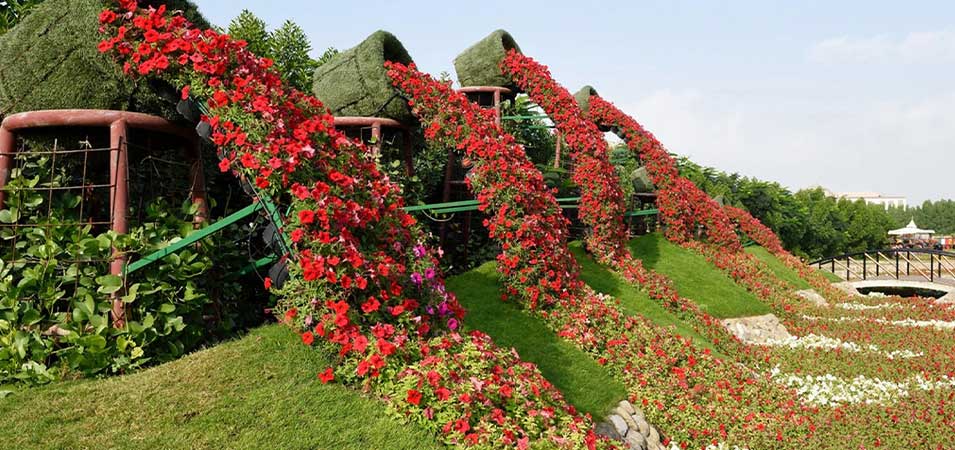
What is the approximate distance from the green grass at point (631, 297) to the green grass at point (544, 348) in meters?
1.97

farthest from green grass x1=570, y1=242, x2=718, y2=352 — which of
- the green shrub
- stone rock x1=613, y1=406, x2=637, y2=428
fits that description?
the green shrub

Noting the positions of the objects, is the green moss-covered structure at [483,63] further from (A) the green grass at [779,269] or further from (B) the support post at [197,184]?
(A) the green grass at [779,269]

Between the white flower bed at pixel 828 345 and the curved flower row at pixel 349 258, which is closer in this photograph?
the curved flower row at pixel 349 258

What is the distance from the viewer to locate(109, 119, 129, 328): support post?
5070 mm

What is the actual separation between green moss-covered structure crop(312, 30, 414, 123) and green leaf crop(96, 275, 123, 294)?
3.76 meters

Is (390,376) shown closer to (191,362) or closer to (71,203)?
(191,362)

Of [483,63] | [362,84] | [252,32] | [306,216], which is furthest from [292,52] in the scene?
[306,216]

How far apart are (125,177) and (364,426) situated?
289 cm

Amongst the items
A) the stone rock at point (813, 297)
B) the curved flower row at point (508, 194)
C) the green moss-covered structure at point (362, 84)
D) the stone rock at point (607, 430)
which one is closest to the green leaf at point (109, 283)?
the green moss-covered structure at point (362, 84)

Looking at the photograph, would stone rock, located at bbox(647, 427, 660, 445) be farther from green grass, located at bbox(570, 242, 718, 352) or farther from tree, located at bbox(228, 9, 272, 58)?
tree, located at bbox(228, 9, 272, 58)

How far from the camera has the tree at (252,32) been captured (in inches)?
474

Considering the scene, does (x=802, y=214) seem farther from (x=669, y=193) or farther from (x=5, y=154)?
(x=5, y=154)

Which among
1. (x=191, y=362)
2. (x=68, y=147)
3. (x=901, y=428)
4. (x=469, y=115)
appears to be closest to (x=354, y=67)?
(x=469, y=115)

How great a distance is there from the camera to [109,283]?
498 cm
